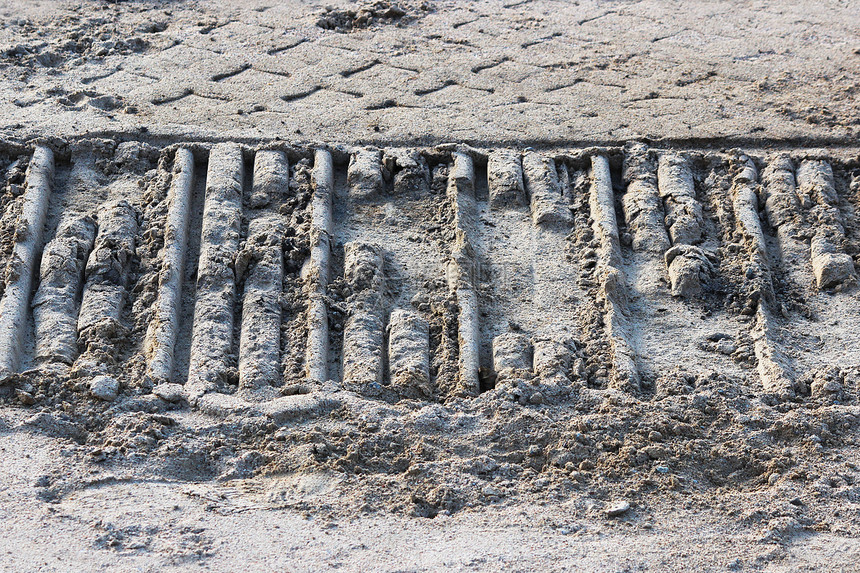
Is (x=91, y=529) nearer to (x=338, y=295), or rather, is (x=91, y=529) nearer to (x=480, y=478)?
(x=480, y=478)

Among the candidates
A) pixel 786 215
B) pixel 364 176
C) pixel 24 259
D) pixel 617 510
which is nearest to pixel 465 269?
pixel 364 176

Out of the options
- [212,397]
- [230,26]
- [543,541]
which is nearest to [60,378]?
[212,397]

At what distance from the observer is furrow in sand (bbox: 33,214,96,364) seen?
3.51m

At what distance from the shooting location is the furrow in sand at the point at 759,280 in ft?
11.3

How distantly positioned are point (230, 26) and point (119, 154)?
165cm

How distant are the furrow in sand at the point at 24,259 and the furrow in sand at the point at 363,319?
115 cm

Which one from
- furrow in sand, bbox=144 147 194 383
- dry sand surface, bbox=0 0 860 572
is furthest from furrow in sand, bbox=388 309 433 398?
furrow in sand, bbox=144 147 194 383

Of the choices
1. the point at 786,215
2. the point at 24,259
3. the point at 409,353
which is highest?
the point at 786,215

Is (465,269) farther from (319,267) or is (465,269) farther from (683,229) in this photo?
(683,229)

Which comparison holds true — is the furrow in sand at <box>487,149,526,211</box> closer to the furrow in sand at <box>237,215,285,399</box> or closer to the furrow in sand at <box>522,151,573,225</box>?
the furrow in sand at <box>522,151,573,225</box>

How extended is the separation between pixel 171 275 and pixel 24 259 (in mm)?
579

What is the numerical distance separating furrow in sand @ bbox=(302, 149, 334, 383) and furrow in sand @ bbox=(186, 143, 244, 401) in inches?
11.5

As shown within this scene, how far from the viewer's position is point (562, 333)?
363 centimetres

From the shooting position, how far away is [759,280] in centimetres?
384
